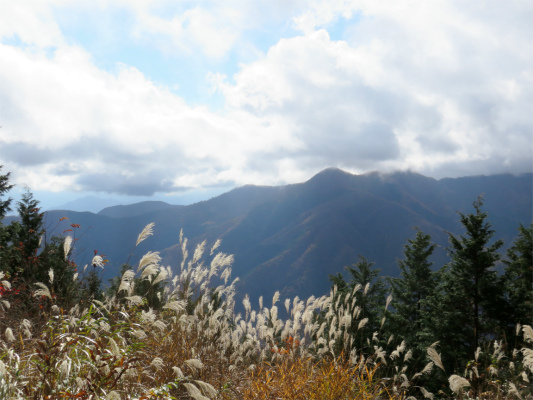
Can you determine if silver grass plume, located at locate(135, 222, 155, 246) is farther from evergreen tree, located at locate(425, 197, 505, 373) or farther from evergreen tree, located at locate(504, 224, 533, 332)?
evergreen tree, located at locate(504, 224, 533, 332)

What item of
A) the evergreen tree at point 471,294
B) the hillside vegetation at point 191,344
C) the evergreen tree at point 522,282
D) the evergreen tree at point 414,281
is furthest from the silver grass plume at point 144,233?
the evergreen tree at point 414,281

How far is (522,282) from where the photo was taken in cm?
1669

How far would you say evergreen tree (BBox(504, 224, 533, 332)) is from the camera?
49.7 feet

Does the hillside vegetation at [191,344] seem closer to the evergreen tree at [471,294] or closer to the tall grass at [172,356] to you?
the tall grass at [172,356]

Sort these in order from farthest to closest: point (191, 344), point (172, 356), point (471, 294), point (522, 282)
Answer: point (522, 282) < point (471, 294) < point (191, 344) < point (172, 356)

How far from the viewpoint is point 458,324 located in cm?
1511

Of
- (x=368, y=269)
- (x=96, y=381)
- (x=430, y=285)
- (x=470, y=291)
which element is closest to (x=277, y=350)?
(x=96, y=381)

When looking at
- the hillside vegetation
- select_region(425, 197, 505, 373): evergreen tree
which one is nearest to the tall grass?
the hillside vegetation

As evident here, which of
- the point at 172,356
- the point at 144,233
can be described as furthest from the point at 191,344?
the point at 144,233

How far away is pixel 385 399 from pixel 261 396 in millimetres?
2236

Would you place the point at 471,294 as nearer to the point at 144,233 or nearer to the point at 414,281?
the point at 414,281

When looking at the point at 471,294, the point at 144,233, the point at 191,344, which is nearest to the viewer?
the point at 144,233

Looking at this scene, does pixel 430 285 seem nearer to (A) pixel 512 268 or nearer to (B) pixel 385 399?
(A) pixel 512 268

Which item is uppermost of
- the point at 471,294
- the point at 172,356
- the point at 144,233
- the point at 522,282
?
the point at 144,233
